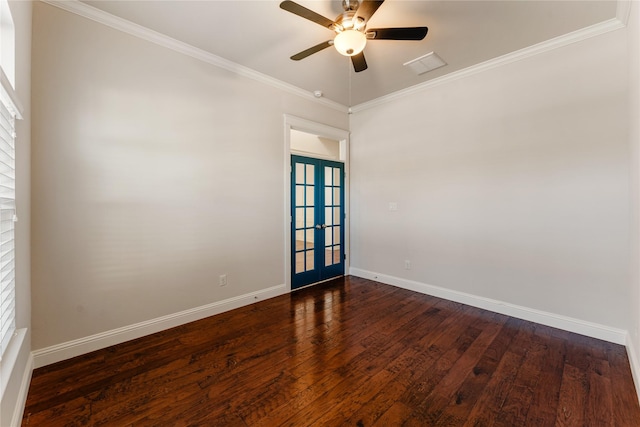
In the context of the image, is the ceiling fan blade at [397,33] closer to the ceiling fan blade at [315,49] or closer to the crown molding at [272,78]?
the ceiling fan blade at [315,49]

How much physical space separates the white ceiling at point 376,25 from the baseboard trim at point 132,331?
2.88 m

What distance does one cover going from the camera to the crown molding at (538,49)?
93.7 inches

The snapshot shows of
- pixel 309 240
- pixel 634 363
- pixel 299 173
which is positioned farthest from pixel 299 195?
pixel 634 363

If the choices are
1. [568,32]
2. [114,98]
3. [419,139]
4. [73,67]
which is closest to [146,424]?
[114,98]

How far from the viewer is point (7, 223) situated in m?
1.53

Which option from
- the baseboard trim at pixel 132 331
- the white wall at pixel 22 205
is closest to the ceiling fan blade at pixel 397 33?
the white wall at pixel 22 205

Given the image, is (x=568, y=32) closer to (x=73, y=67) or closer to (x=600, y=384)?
(x=600, y=384)

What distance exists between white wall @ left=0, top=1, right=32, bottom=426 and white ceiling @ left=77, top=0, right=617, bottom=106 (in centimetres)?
71

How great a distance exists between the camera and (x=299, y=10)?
1.81 m

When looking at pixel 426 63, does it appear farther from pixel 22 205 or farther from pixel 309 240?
pixel 22 205

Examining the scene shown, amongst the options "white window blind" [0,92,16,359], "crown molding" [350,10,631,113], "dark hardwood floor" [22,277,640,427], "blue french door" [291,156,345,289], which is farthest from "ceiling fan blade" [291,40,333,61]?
"dark hardwood floor" [22,277,640,427]

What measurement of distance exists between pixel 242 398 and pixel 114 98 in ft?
9.08

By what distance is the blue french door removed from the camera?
157 inches

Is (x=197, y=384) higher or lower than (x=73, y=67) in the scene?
lower
